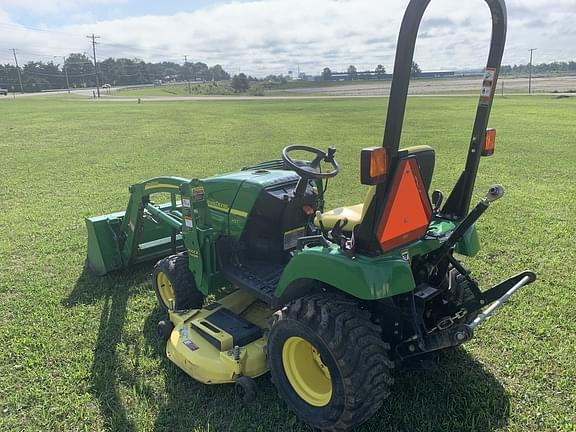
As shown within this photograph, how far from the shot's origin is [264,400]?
318 cm

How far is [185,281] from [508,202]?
18.8ft

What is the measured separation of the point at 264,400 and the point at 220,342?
19.5 inches

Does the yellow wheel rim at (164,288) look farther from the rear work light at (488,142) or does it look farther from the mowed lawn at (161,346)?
the rear work light at (488,142)

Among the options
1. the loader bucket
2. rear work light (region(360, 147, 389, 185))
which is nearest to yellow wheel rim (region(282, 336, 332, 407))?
rear work light (region(360, 147, 389, 185))

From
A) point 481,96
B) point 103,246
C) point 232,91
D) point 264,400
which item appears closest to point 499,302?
point 481,96

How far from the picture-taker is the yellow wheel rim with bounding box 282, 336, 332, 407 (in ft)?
9.77

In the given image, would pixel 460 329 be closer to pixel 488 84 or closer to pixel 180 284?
pixel 488 84

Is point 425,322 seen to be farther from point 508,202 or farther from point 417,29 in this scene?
point 508,202

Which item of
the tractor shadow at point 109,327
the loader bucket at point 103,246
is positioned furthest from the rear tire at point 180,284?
the loader bucket at point 103,246

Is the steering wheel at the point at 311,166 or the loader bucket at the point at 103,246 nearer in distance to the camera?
the steering wheel at the point at 311,166

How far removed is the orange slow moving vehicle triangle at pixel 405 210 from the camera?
2492mm

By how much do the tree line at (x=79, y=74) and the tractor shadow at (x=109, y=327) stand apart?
99729 millimetres

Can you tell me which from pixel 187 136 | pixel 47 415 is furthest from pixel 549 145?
pixel 47 415

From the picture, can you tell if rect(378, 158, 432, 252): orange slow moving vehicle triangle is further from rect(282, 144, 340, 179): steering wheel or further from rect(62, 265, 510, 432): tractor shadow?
rect(62, 265, 510, 432): tractor shadow
